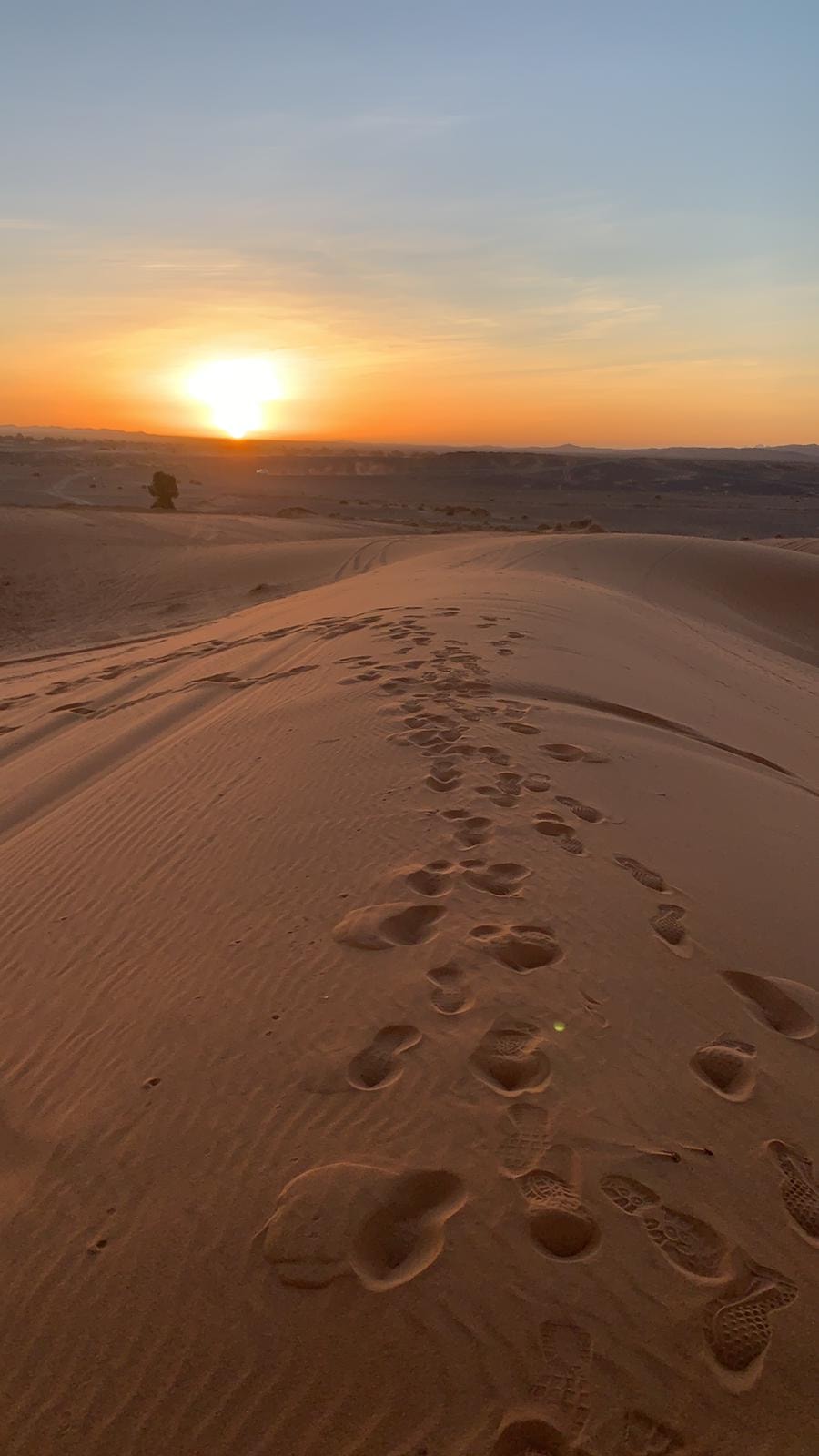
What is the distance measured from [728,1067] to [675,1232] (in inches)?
25.5

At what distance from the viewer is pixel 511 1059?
8.20 feet

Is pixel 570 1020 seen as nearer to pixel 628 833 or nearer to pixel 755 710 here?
pixel 628 833

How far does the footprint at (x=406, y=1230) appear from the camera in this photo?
193 centimetres

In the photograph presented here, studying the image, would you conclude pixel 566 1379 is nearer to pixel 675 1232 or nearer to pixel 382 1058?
pixel 675 1232

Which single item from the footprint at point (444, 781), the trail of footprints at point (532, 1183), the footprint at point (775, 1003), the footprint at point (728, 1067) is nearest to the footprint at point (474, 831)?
the trail of footprints at point (532, 1183)

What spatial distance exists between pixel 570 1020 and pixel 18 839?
3.20m

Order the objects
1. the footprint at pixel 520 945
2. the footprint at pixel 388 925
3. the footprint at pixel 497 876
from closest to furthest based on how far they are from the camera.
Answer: the footprint at pixel 520 945 < the footprint at pixel 388 925 < the footprint at pixel 497 876

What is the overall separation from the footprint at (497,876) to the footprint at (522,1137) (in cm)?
111

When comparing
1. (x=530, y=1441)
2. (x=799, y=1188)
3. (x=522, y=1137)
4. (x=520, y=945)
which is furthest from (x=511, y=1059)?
(x=530, y=1441)

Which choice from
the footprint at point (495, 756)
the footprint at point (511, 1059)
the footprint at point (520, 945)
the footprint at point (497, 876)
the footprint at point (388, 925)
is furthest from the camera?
the footprint at point (495, 756)

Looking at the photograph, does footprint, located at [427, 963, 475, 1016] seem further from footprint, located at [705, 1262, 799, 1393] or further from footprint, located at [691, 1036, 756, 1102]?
→ footprint, located at [705, 1262, 799, 1393]

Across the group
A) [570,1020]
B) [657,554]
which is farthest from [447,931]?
[657,554]

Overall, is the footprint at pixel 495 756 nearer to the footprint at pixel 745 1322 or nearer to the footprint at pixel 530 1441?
the footprint at pixel 745 1322

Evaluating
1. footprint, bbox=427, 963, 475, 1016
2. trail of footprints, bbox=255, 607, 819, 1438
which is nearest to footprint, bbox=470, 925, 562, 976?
trail of footprints, bbox=255, 607, 819, 1438
